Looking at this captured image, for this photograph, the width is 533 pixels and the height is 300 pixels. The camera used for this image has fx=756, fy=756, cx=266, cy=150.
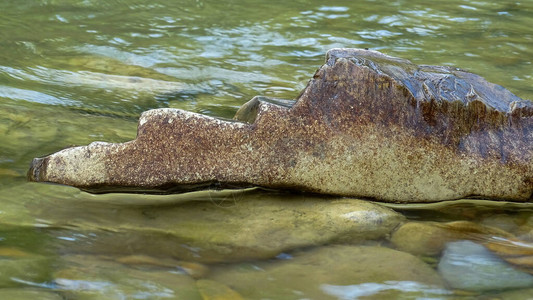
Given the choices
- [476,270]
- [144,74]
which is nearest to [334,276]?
[476,270]

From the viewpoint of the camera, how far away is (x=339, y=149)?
3.78 m

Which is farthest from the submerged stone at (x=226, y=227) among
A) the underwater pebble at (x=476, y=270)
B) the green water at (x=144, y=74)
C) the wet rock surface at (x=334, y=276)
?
the underwater pebble at (x=476, y=270)

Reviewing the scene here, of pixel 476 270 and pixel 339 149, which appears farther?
pixel 339 149

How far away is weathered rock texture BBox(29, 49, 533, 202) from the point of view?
374 cm

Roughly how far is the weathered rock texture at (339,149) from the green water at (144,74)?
0.11 m

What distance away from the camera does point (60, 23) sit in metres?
8.16

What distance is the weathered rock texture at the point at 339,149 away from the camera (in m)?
3.74

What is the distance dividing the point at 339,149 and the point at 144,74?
3.02 meters

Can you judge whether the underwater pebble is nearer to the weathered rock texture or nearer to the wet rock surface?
the wet rock surface

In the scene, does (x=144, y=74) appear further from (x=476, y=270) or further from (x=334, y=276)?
(x=476, y=270)

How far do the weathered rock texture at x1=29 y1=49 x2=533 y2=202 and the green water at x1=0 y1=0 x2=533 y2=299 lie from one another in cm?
11

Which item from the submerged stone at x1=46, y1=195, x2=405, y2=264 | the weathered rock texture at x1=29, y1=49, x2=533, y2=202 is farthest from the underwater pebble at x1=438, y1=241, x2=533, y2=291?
the weathered rock texture at x1=29, y1=49, x2=533, y2=202

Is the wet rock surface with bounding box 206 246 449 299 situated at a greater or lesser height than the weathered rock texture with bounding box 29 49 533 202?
lesser

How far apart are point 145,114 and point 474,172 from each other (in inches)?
67.2
